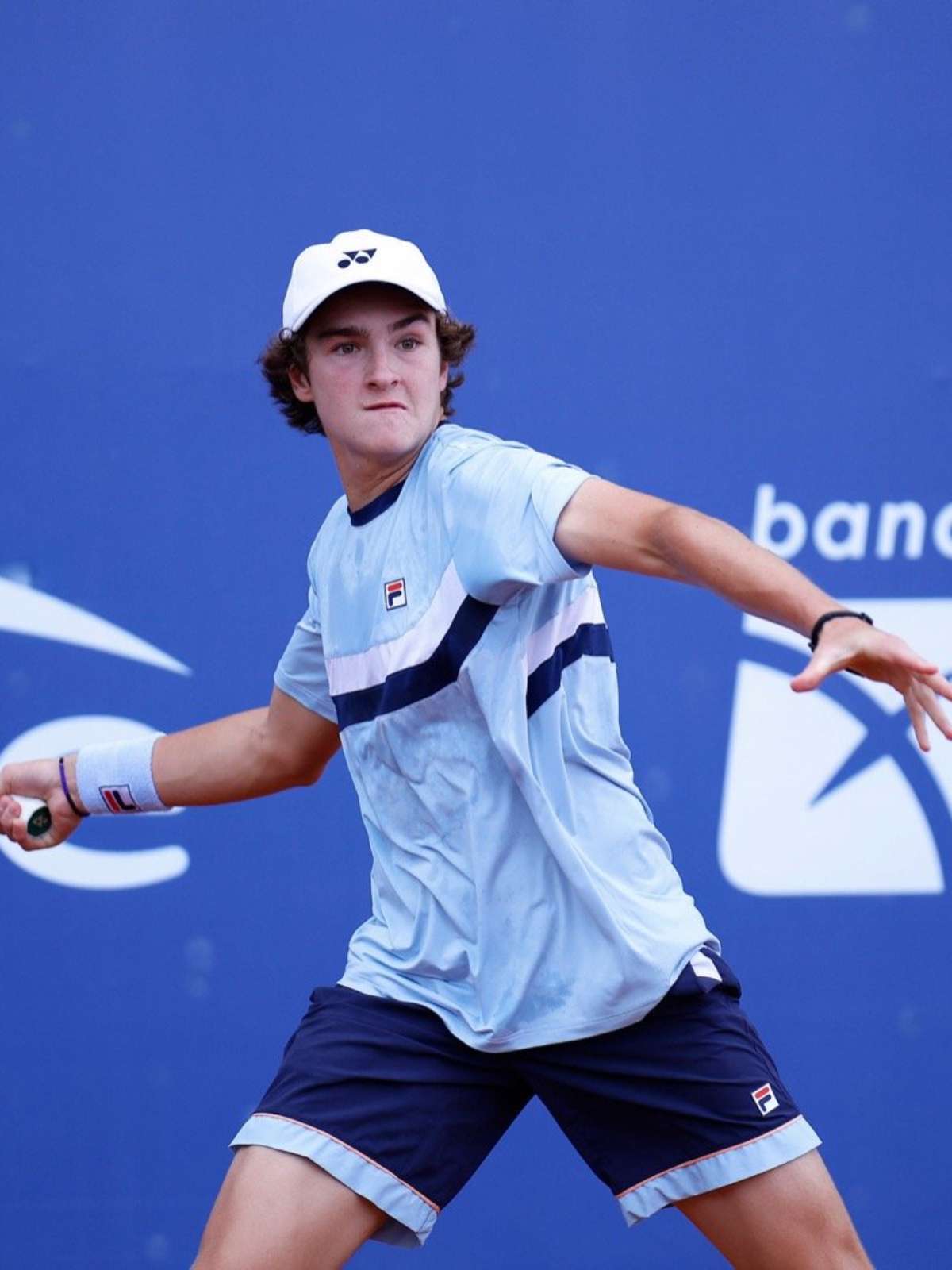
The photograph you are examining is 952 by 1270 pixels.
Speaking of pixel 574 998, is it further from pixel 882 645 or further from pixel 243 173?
pixel 243 173

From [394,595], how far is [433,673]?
0.12 meters

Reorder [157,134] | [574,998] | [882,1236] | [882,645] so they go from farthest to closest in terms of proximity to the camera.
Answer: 1. [882,1236]
2. [157,134]
3. [574,998]
4. [882,645]

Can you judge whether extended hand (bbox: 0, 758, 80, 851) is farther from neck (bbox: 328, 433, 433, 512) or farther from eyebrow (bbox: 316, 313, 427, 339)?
eyebrow (bbox: 316, 313, 427, 339)

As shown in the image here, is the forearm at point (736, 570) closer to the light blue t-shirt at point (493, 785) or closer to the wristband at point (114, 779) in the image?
the light blue t-shirt at point (493, 785)

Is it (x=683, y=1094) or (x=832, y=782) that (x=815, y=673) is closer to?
(x=683, y=1094)

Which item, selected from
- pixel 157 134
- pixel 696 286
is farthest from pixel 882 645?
pixel 157 134

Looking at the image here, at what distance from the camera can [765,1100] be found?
2.29m

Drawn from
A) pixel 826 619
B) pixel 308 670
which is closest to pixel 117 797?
pixel 308 670

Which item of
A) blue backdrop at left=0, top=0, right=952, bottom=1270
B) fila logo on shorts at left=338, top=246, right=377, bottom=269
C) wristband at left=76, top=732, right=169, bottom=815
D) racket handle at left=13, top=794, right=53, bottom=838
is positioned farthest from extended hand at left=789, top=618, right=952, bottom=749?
blue backdrop at left=0, top=0, right=952, bottom=1270

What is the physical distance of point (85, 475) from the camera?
3.24 metres

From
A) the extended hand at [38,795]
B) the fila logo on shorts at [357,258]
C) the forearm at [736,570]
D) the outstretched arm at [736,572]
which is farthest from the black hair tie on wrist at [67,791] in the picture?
the forearm at [736,570]

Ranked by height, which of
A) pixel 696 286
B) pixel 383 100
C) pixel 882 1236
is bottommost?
pixel 882 1236

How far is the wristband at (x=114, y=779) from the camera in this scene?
2729 millimetres

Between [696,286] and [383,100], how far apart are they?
0.64m
